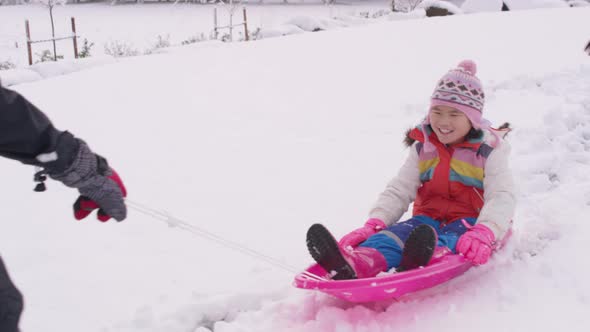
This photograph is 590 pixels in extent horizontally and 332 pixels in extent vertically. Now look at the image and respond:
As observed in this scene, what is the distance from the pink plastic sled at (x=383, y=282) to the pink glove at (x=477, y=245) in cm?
4

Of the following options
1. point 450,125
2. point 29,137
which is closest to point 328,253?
point 450,125

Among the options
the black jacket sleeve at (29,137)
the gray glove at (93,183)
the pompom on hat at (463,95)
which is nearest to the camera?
the black jacket sleeve at (29,137)

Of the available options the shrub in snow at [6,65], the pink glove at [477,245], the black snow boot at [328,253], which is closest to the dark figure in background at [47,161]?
the black snow boot at [328,253]

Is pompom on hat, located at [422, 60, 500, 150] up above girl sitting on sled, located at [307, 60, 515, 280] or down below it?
above

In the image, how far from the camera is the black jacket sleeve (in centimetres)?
119

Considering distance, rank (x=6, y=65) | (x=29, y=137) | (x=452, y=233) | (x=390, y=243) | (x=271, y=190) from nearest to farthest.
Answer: (x=29, y=137) < (x=390, y=243) < (x=452, y=233) < (x=271, y=190) < (x=6, y=65)

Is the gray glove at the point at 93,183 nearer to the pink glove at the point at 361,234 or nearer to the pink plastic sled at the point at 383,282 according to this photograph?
the pink plastic sled at the point at 383,282

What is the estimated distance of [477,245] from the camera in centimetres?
209

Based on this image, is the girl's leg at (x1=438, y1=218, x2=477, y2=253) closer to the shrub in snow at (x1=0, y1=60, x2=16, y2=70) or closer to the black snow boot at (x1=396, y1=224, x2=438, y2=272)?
the black snow boot at (x1=396, y1=224, x2=438, y2=272)

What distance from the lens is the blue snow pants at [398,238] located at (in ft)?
7.20

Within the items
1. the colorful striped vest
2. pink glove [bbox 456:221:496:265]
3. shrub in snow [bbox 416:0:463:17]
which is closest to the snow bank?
the colorful striped vest

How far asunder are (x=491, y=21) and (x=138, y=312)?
9.02 m

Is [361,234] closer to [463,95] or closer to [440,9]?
[463,95]

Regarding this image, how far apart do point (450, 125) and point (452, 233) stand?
46 cm
